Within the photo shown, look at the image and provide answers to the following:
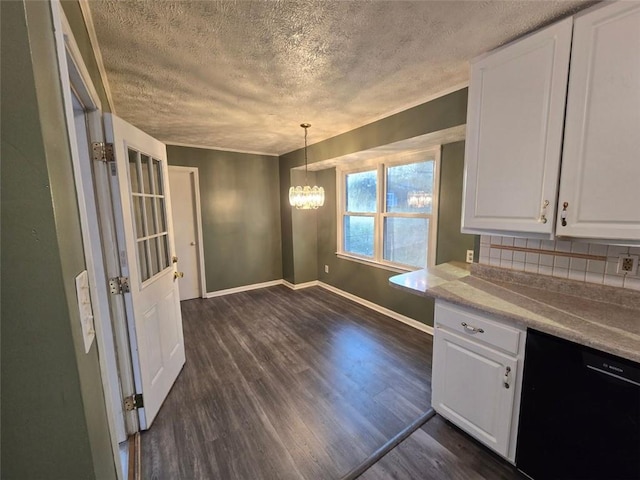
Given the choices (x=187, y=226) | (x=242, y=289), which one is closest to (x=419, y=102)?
(x=187, y=226)

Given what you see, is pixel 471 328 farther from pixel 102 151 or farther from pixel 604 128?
pixel 102 151

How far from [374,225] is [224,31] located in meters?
2.75

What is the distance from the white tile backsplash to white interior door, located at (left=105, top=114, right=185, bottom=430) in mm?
2419

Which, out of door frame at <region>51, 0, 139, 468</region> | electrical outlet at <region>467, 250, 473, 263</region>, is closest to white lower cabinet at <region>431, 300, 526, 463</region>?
electrical outlet at <region>467, 250, 473, 263</region>

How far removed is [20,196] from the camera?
1.46 feet

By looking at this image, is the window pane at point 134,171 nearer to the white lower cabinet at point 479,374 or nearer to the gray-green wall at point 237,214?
the white lower cabinet at point 479,374

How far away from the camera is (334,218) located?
4.38m

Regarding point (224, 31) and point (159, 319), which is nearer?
point (224, 31)

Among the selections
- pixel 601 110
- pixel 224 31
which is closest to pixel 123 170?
pixel 224 31

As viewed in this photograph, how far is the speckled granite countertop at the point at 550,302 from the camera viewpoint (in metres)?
1.15

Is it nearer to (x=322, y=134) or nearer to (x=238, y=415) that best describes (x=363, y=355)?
(x=238, y=415)

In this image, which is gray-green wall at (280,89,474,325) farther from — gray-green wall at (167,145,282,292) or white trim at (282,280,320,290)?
gray-green wall at (167,145,282,292)

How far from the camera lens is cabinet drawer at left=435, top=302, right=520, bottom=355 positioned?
1.40m

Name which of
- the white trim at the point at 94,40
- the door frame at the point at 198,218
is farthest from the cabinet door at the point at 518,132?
the door frame at the point at 198,218
